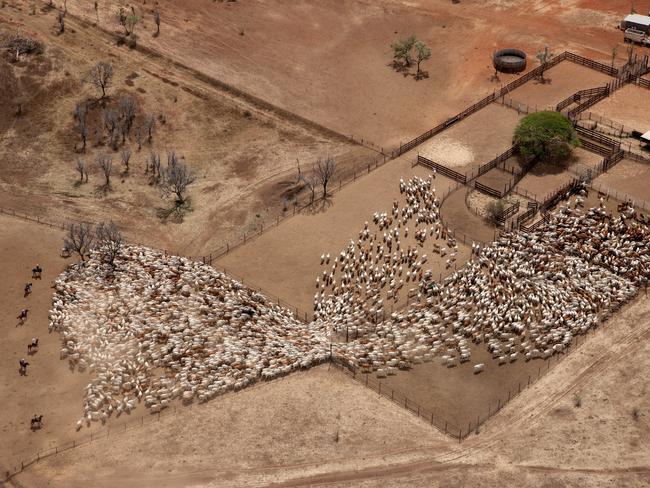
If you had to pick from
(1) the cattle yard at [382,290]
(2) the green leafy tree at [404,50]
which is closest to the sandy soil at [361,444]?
(1) the cattle yard at [382,290]

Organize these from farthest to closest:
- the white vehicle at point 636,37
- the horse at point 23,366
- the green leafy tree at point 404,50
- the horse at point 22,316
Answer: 1. the white vehicle at point 636,37
2. the green leafy tree at point 404,50
3. the horse at point 22,316
4. the horse at point 23,366

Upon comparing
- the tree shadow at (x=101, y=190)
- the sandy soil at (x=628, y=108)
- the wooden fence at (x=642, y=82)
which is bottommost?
the tree shadow at (x=101, y=190)

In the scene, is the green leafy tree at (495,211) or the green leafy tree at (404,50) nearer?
the green leafy tree at (495,211)

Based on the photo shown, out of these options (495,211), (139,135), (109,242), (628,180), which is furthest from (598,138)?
(109,242)

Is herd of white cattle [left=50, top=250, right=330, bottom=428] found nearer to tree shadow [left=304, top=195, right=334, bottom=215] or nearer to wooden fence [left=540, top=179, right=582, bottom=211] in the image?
tree shadow [left=304, top=195, right=334, bottom=215]

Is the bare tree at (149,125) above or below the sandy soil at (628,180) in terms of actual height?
below

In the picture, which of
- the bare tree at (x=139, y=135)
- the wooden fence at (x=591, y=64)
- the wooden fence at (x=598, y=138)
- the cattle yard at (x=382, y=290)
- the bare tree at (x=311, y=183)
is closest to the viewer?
the cattle yard at (x=382, y=290)

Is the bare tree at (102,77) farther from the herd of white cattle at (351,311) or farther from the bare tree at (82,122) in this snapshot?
the herd of white cattle at (351,311)

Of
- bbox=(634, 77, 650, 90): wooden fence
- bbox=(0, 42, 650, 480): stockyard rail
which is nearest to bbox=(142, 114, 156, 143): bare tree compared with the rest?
bbox=(0, 42, 650, 480): stockyard rail
